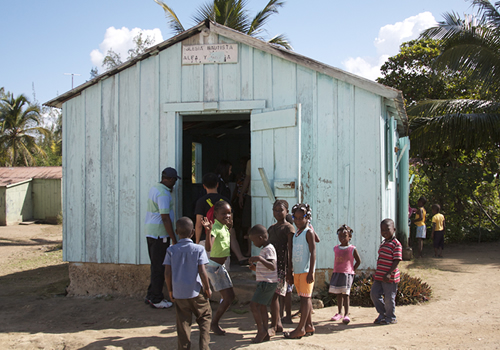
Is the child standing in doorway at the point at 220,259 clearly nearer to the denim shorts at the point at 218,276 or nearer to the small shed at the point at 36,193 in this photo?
the denim shorts at the point at 218,276

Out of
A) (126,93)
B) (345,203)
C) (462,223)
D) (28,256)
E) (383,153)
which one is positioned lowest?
(28,256)

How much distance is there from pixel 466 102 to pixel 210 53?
882 cm

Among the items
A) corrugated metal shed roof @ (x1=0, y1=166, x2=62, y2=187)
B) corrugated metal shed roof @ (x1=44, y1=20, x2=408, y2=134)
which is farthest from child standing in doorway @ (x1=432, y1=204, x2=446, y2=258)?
corrugated metal shed roof @ (x1=0, y1=166, x2=62, y2=187)

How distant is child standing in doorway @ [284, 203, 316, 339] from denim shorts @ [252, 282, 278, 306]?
0.29 m

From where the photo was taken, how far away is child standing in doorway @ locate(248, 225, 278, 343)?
4.04 meters

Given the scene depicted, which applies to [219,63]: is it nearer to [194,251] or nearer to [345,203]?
[345,203]

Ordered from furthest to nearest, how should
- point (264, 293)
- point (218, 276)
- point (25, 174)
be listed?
point (25, 174)
point (218, 276)
point (264, 293)

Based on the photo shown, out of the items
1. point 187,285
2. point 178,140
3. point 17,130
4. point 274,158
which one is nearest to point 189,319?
point 187,285

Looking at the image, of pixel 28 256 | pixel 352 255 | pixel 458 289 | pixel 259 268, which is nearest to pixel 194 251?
pixel 259 268

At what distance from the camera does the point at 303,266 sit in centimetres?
419

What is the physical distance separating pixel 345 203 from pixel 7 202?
676 inches

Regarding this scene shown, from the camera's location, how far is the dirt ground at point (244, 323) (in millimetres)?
4023

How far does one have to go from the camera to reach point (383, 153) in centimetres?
557

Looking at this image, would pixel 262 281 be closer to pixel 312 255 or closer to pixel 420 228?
pixel 312 255
